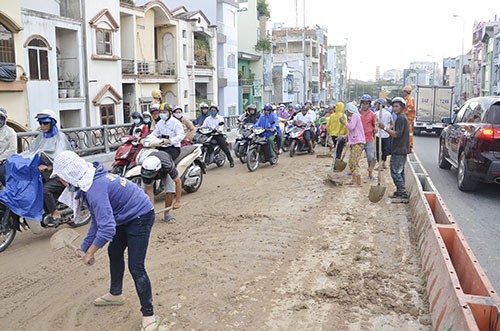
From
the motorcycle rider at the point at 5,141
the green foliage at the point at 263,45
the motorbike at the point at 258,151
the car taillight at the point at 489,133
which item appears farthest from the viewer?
the green foliage at the point at 263,45

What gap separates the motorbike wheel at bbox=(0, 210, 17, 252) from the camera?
614 cm

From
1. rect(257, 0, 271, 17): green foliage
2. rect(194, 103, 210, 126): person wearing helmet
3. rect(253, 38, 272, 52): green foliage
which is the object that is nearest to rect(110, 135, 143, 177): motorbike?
rect(194, 103, 210, 126): person wearing helmet

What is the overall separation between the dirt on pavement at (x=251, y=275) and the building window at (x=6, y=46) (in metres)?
12.6

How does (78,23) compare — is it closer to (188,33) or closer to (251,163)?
(188,33)

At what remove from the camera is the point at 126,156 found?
28.1 feet

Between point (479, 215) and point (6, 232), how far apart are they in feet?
22.5

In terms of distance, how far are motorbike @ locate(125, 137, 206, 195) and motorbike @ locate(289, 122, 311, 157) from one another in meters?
5.92

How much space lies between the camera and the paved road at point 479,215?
6.00 m

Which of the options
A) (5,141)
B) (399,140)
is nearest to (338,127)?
(399,140)

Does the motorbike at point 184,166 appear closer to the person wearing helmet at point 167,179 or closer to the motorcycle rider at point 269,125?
the person wearing helmet at point 167,179

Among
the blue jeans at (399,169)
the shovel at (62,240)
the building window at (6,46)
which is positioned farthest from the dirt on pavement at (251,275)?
the building window at (6,46)

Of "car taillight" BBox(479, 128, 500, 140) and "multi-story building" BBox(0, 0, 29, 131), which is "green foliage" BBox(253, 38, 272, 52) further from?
"car taillight" BBox(479, 128, 500, 140)

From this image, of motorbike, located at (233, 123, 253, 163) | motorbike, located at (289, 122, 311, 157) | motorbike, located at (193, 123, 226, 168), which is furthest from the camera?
motorbike, located at (289, 122, 311, 157)

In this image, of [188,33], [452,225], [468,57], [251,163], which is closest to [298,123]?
[251,163]
